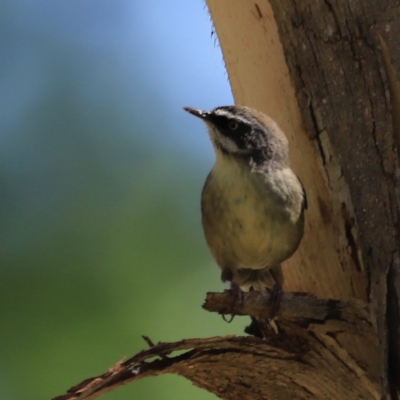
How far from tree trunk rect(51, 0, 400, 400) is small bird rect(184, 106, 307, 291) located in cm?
20

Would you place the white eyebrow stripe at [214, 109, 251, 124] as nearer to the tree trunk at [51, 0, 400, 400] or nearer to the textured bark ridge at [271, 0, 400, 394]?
the tree trunk at [51, 0, 400, 400]

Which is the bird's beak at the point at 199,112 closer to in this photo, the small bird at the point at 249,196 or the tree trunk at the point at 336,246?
the small bird at the point at 249,196

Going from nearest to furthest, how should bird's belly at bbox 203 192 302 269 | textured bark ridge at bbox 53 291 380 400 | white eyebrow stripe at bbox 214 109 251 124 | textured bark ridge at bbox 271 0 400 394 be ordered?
textured bark ridge at bbox 53 291 380 400, textured bark ridge at bbox 271 0 400 394, bird's belly at bbox 203 192 302 269, white eyebrow stripe at bbox 214 109 251 124

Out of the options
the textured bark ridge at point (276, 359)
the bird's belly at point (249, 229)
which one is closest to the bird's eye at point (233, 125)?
the bird's belly at point (249, 229)

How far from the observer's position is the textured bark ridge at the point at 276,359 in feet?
10.2

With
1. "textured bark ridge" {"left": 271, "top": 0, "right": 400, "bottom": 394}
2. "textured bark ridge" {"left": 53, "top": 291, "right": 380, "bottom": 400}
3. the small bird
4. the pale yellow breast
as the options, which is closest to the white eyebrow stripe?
the small bird

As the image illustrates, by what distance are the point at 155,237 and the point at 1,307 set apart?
1242 millimetres

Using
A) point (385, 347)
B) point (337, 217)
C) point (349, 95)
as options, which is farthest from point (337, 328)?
point (349, 95)

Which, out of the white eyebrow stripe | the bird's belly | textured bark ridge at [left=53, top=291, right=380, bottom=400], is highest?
the white eyebrow stripe

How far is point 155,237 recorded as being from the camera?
5250mm

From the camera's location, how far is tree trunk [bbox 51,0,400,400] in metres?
3.12

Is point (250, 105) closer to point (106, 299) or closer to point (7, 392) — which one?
point (106, 299)

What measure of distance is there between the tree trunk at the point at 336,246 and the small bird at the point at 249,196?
0.65 ft

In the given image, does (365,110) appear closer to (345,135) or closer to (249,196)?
(345,135)
